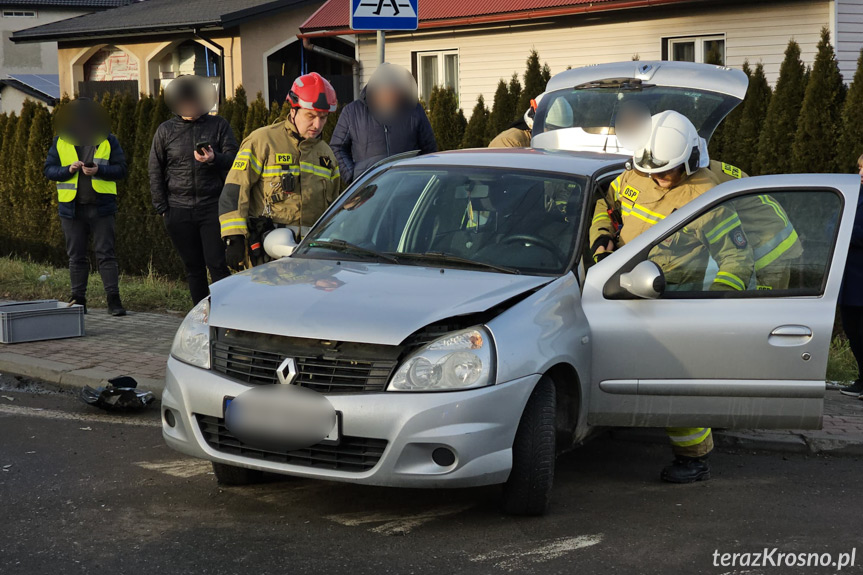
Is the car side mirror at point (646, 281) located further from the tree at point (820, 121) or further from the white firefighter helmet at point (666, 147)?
the tree at point (820, 121)

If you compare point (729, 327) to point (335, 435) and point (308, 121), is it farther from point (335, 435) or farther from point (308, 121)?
point (308, 121)

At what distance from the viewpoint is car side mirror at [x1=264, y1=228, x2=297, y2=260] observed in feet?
19.7

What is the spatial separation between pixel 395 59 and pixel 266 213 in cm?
1637

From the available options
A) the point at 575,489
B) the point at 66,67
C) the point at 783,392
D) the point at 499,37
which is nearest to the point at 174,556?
the point at 575,489

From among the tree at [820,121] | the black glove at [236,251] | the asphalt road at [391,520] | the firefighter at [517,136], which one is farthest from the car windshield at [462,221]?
the tree at [820,121]

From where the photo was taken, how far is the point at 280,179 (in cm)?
761

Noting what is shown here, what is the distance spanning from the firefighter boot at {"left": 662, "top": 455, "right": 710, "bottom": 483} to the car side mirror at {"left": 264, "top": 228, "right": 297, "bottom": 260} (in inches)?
88.4

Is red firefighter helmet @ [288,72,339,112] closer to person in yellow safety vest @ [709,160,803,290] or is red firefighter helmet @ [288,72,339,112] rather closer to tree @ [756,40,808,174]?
person in yellow safety vest @ [709,160,803,290]

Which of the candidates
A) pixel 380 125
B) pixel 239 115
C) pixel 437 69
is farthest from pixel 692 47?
pixel 380 125

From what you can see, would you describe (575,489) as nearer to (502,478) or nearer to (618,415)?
(618,415)

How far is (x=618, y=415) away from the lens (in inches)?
209

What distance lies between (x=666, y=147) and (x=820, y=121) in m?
6.86

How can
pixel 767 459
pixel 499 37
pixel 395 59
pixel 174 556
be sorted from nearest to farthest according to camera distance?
1. pixel 174 556
2. pixel 767 459
3. pixel 499 37
4. pixel 395 59

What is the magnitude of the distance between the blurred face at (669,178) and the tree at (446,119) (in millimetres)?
8816
